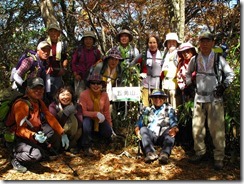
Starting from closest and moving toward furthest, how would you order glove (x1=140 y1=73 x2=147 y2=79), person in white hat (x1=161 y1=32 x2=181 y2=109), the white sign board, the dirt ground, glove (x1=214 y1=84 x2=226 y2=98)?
the dirt ground < glove (x1=214 y1=84 x2=226 y2=98) < the white sign board < person in white hat (x1=161 y1=32 x2=181 y2=109) < glove (x1=140 y1=73 x2=147 y2=79)

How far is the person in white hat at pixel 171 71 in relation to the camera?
19.6 feet

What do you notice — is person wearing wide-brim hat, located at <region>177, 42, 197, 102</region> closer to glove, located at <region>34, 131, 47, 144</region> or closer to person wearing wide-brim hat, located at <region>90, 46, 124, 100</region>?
person wearing wide-brim hat, located at <region>90, 46, 124, 100</region>

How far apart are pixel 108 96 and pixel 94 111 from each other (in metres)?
0.49

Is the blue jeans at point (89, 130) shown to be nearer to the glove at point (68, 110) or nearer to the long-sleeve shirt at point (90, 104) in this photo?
the long-sleeve shirt at point (90, 104)

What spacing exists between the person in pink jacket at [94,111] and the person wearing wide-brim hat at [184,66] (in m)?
1.44

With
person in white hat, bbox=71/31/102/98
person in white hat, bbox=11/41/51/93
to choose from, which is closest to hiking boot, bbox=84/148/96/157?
person in white hat, bbox=71/31/102/98

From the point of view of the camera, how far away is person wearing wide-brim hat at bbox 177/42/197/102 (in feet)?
18.5

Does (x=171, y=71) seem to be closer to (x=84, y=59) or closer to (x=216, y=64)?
(x=216, y=64)

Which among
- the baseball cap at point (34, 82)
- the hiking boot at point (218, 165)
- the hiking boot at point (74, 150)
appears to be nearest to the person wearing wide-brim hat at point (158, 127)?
the hiking boot at point (218, 165)

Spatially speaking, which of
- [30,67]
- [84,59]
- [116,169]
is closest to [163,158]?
[116,169]

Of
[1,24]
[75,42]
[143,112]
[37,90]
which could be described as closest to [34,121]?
[37,90]

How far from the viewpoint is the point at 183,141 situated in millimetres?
6160

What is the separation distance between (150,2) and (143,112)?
8001mm

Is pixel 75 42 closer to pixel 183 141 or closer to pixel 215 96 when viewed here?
pixel 183 141
